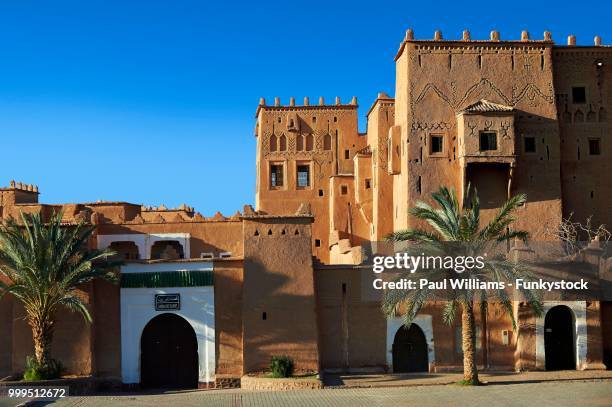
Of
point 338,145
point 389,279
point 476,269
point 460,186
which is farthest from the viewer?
point 338,145

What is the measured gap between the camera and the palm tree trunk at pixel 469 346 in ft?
93.3

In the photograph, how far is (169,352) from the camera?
3066cm

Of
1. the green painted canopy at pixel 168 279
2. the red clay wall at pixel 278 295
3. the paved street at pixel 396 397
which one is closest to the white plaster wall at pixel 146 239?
the green painted canopy at pixel 168 279

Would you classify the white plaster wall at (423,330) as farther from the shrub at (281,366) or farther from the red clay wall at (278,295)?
the shrub at (281,366)

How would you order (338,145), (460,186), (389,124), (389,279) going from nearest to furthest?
1. (389,279)
2. (460,186)
3. (389,124)
4. (338,145)

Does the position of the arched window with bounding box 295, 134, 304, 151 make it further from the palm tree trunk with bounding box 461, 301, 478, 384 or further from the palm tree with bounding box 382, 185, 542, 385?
the palm tree trunk with bounding box 461, 301, 478, 384

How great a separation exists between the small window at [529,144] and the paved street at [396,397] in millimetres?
10605

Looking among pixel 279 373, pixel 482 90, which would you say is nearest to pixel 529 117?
pixel 482 90

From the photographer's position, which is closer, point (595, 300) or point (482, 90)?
point (595, 300)

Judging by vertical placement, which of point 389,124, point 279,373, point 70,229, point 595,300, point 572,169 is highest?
point 389,124

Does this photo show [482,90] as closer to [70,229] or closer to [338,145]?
[338,145]

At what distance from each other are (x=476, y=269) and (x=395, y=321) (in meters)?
3.72

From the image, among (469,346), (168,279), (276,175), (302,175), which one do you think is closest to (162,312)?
(168,279)

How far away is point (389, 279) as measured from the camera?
31.0 meters
